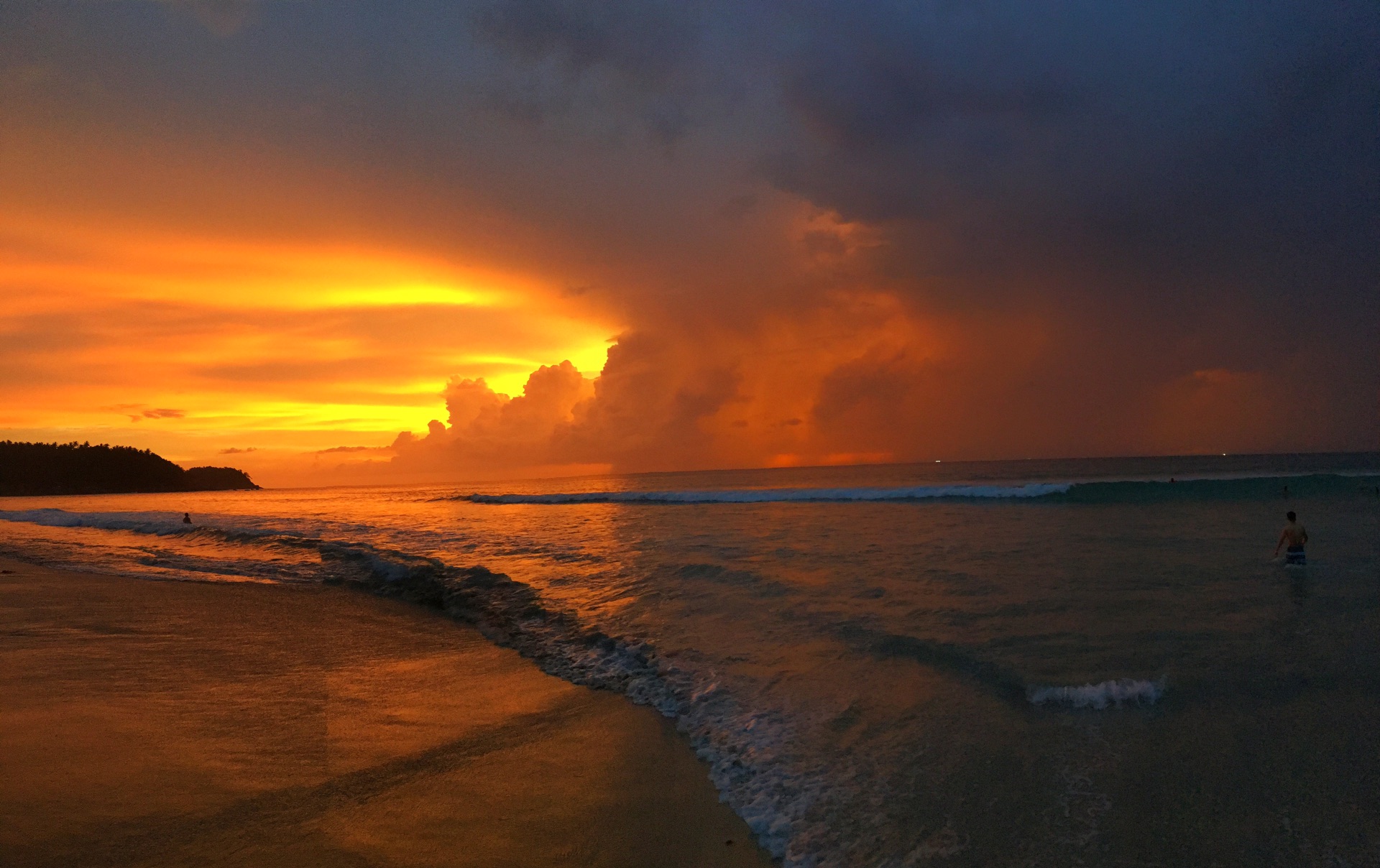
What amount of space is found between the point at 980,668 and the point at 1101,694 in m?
1.39

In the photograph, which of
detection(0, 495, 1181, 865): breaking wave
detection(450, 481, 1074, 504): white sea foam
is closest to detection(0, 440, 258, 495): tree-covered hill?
detection(450, 481, 1074, 504): white sea foam

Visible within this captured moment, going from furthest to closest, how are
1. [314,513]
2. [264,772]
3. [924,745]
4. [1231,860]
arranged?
[314,513] → [924,745] → [264,772] → [1231,860]

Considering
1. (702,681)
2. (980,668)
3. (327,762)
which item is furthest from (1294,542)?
(327,762)

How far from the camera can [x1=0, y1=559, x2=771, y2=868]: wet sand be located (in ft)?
16.6

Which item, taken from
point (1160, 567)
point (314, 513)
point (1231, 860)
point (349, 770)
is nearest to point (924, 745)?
point (1231, 860)

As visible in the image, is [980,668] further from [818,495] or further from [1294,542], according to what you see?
[818,495]

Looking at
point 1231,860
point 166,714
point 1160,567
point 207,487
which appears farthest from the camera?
point 207,487

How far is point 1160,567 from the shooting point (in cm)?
1582

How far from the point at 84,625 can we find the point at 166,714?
6251 millimetres

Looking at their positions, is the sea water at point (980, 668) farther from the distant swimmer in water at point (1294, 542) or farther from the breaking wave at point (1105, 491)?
the breaking wave at point (1105, 491)

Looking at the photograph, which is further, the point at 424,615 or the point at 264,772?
the point at 424,615

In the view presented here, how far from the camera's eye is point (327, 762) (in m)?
6.46

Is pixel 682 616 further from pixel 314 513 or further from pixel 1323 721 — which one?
pixel 314 513

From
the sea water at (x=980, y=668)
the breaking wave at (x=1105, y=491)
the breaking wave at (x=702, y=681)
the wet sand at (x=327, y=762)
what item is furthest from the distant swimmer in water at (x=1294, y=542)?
the breaking wave at (x=1105, y=491)
